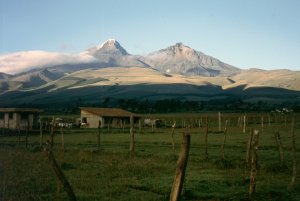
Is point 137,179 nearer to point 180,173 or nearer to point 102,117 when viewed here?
point 180,173

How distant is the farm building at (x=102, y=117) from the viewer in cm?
9831

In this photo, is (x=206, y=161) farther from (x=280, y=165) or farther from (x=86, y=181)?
(x=86, y=181)

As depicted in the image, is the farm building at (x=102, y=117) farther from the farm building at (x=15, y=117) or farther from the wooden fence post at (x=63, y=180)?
the wooden fence post at (x=63, y=180)

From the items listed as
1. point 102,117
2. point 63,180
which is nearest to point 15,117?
point 102,117

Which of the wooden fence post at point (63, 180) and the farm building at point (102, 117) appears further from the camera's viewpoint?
the farm building at point (102, 117)

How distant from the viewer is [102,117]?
9831 cm

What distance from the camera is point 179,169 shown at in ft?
36.3

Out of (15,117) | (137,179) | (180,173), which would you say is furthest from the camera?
(15,117)

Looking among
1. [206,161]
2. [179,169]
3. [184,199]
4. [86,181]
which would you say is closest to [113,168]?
[86,181]

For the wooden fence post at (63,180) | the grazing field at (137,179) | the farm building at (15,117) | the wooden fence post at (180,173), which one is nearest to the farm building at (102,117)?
the farm building at (15,117)

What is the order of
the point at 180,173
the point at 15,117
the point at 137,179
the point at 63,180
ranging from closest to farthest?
the point at 180,173 < the point at 63,180 < the point at 137,179 < the point at 15,117

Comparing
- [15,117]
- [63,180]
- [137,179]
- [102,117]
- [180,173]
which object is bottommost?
[102,117]

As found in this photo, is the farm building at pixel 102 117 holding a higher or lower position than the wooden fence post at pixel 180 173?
lower

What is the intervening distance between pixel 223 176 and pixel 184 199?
19.5ft
